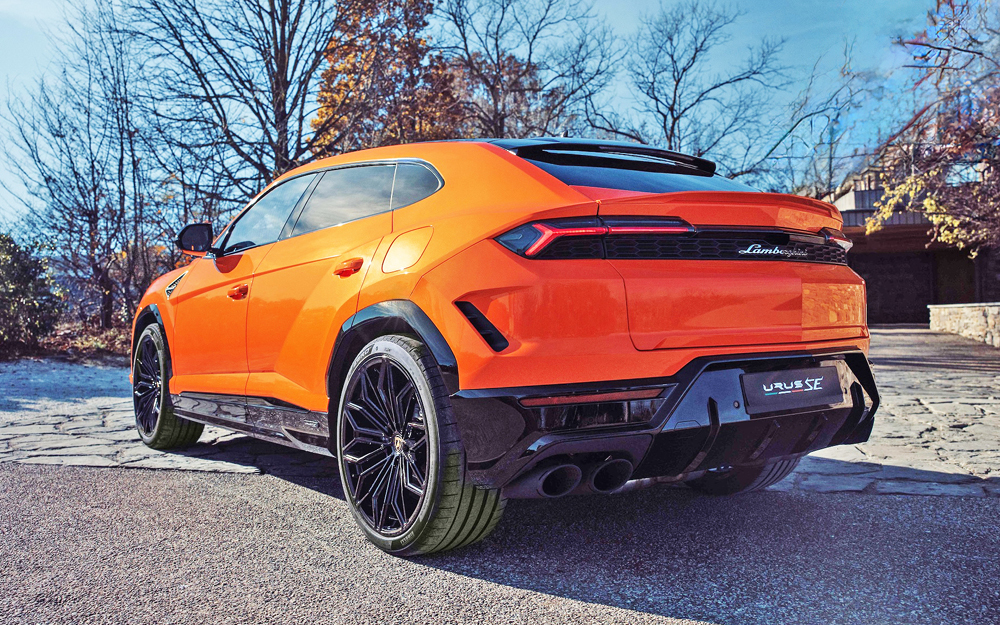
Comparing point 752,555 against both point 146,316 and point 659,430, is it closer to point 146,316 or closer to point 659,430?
point 659,430

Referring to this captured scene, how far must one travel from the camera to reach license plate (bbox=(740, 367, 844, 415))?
8.66ft

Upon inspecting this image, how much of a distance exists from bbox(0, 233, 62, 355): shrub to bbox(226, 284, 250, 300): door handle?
9.61m

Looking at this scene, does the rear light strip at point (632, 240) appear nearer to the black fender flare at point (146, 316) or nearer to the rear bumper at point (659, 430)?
the rear bumper at point (659, 430)

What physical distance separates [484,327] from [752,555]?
4.49 feet

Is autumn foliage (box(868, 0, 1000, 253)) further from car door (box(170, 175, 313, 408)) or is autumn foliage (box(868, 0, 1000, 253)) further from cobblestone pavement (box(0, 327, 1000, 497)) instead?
car door (box(170, 175, 313, 408))

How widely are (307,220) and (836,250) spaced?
243 centimetres

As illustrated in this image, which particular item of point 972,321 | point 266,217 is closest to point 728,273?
point 266,217

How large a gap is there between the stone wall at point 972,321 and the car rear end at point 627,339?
15442mm

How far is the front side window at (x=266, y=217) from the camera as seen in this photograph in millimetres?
4148

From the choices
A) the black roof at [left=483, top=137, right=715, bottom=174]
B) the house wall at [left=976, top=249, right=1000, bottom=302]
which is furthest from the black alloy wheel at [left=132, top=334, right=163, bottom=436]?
the house wall at [left=976, top=249, right=1000, bottom=302]

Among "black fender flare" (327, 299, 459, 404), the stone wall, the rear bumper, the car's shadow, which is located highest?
"black fender flare" (327, 299, 459, 404)

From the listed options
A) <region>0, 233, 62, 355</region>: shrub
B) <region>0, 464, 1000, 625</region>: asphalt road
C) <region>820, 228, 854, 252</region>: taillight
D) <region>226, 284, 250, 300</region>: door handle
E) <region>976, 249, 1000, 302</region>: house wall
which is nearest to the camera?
<region>0, 464, 1000, 625</region>: asphalt road

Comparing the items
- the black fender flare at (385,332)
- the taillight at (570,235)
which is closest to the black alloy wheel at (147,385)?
the black fender flare at (385,332)

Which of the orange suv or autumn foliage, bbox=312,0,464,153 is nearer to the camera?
the orange suv
